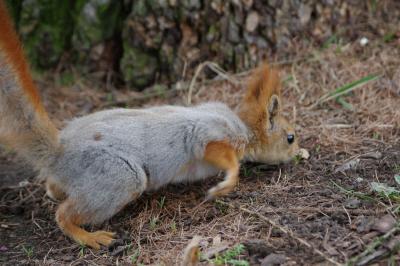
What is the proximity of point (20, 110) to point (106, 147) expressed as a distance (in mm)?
541

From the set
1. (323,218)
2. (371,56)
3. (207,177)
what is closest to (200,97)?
(207,177)

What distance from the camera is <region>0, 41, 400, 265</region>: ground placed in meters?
3.24

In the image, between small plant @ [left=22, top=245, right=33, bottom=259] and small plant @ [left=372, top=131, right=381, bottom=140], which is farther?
small plant @ [left=372, top=131, right=381, bottom=140]

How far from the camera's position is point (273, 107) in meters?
4.30

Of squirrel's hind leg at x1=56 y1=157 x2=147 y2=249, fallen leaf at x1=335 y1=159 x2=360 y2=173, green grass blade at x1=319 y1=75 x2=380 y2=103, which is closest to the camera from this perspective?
squirrel's hind leg at x1=56 y1=157 x2=147 y2=249

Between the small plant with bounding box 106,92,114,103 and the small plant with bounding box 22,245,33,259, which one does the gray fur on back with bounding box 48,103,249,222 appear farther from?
the small plant with bounding box 106,92,114,103

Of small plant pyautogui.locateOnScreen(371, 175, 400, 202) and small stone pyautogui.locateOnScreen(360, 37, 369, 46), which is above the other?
small stone pyautogui.locateOnScreen(360, 37, 369, 46)

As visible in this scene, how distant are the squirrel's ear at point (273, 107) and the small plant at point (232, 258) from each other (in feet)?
4.35

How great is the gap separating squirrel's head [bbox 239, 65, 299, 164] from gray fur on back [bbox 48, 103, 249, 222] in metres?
0.14

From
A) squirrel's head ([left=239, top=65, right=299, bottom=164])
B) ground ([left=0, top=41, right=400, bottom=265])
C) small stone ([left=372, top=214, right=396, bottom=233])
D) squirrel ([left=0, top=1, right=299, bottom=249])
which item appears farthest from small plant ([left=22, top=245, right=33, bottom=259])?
small stone ([left=372, top=214, right=396, bottom=233])

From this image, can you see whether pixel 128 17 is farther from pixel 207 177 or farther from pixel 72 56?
pixel 207 177

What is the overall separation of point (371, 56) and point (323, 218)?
253 cm

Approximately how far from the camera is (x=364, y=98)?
5.00 meters

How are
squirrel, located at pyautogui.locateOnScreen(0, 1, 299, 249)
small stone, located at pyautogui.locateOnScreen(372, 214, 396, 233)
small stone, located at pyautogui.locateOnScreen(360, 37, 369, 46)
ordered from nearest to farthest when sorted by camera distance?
1. small stone, located at pyautogui.locateOnScreen(372, 214, 396, 233)
2. squirrel, located at pyautogui.locateOnScreen(0, 1, 299, 249)
3. small stone, located at pyautogui.locateOnScreen(360, 37, 369, 46)
